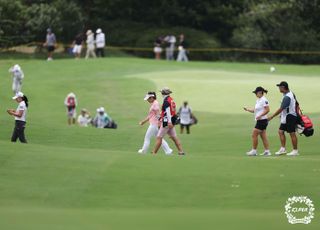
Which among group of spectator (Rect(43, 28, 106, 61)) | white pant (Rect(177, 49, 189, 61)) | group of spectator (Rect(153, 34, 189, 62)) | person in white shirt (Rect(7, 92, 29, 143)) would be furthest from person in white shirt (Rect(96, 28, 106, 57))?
person in white shirt (Rect(7, 92, 29, 143))

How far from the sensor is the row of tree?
6906 centimetres

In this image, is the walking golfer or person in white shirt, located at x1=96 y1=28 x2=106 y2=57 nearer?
the walking golfer

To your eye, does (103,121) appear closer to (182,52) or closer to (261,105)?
(261,105)

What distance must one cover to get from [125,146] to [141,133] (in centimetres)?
419

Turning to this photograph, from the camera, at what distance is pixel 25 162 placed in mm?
23578

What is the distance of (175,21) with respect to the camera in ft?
253

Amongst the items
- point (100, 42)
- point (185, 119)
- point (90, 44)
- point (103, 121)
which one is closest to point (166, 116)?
point (185, 119)

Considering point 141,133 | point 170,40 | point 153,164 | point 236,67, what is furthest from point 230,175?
point 170,40

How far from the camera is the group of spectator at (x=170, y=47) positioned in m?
67.1

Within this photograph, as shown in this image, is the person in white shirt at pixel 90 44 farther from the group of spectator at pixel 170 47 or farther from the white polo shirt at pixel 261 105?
the white polo shirt at pixel 261 105

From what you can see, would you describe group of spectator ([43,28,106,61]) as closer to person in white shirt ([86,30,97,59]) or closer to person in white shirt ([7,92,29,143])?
person in white shirt ([86,30,97,59])

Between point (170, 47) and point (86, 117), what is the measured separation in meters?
25.3

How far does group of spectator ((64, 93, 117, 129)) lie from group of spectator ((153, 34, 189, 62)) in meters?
20.1

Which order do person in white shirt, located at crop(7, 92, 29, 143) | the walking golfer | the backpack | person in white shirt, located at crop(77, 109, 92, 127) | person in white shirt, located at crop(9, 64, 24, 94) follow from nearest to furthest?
1. the walking golfer
2. the backpack
3. person in white shirt, located at crop(7, 92, 29, 143)
4. person in white shirt, located at crop(77, 109, 92, 127)
5. person in white shirt, located at crop(9, 64, 24, 94)
